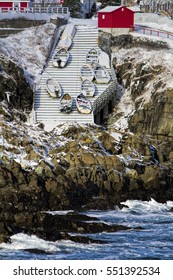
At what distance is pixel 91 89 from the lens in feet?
212

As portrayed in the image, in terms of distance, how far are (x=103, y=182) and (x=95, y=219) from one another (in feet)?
15.4

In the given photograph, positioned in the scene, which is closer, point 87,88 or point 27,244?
point 27,244

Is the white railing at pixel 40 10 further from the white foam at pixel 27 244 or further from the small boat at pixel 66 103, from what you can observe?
the white foam at pixel 27 244

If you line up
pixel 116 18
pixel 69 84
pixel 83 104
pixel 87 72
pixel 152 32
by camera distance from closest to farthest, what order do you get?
pixel 83 104, pixel 69 84, pixel 87 72, pixel 152 32, pixel 116 18

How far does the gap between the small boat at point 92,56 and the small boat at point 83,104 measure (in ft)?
16.1

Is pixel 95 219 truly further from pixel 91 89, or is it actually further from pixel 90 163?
pixel 91 89

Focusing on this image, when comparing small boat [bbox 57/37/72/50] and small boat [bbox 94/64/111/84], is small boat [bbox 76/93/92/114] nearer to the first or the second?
small boat [bbox 94/64/111/84]

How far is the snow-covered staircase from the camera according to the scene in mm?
62719

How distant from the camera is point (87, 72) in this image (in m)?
66.8

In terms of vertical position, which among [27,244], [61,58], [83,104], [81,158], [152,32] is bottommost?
[27,244]

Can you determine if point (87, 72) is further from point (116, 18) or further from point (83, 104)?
point (116, 18)

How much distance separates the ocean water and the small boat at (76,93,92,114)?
1169 cm

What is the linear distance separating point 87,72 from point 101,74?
3.13 ft

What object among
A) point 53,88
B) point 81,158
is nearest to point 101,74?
point 53,88
